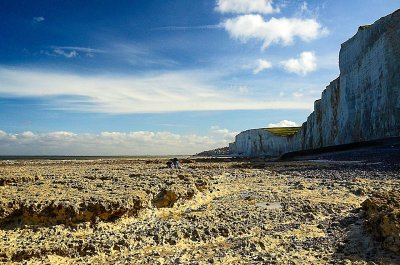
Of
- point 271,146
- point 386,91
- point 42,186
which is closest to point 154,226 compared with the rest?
point 42,186

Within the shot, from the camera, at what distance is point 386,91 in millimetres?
35188

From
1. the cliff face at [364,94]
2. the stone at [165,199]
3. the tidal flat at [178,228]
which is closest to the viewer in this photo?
the tidal flat at [178,228]

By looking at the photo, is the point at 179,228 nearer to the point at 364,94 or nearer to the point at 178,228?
the point at 178,228

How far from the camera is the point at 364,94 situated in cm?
3959

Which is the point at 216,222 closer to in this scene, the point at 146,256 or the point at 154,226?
the point at 154,226

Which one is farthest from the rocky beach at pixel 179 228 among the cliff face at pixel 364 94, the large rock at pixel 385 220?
the cliff face at pixel 364 94

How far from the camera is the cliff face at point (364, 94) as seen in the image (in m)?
34.6

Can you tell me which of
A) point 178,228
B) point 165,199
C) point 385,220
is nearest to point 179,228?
point 178,228

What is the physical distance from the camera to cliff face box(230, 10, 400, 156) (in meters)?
34.6

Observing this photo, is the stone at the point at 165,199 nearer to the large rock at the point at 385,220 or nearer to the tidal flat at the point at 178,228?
the tidal flat at the point at 178,228

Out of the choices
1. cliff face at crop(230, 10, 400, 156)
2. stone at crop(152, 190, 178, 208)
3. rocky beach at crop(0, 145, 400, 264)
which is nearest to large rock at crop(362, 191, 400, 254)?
rocky beach at crop(0, 145, 400, 264)

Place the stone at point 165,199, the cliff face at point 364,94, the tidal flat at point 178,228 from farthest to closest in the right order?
the cliff face at point 364,94
the stone at point 165,199
the tidal flat at point 178,228

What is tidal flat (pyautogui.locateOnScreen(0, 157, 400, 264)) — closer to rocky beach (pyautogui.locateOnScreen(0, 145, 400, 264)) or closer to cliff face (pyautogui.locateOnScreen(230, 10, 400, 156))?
rocky beach (pyautogui.locateOnScreen(0, 145, 400, 264))

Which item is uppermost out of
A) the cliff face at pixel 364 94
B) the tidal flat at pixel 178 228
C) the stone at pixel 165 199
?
the cliff face at pixel 364 94
